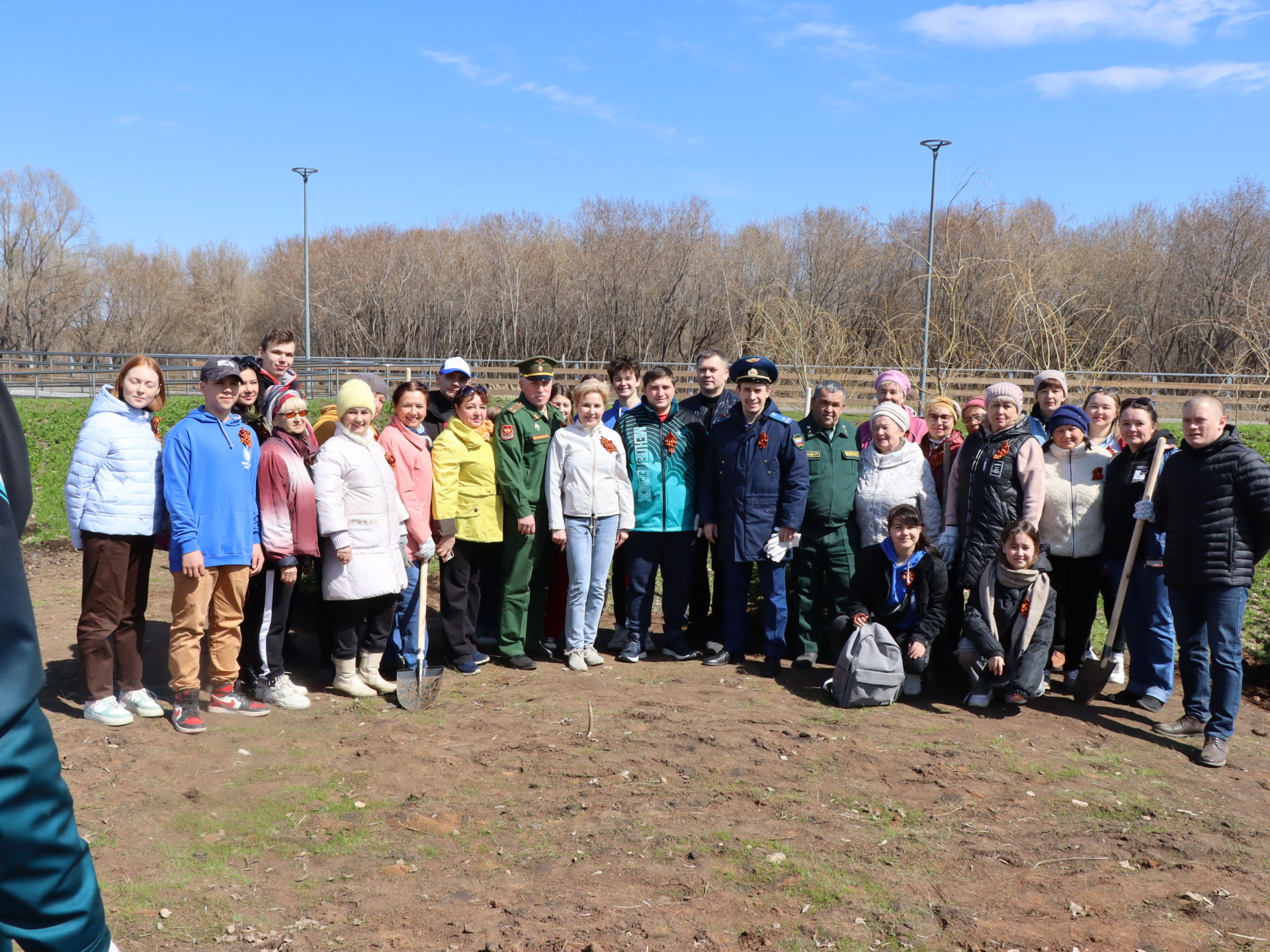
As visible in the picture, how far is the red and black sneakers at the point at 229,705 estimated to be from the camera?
5520mm

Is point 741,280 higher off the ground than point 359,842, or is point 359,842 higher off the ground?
point 741,280

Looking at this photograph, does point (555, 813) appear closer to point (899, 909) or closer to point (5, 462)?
point (899, 909)

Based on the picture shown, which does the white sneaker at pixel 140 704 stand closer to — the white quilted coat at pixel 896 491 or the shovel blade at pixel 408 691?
the shovel blade at pixel 408 691

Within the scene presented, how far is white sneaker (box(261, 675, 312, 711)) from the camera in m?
5.69

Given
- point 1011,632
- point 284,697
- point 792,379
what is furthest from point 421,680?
point 792,379

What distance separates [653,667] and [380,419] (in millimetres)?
8519

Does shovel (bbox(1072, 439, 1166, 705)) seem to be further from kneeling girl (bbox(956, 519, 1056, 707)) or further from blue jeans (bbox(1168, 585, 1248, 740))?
blue jeans (bbox(1168, 585, 1248, 740))

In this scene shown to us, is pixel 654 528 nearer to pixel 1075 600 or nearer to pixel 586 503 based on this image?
pixel 586 503

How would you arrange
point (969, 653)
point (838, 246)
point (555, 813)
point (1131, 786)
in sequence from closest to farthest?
point (555, 813) → point (1131, 786) → point (969, 653) → point (838, 246)

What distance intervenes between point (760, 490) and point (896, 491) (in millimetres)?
904

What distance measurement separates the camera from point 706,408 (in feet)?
23.6

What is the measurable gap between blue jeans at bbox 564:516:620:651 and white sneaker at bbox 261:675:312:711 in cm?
186

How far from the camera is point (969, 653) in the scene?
604 centimetres

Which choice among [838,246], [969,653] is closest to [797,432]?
[969,653]
